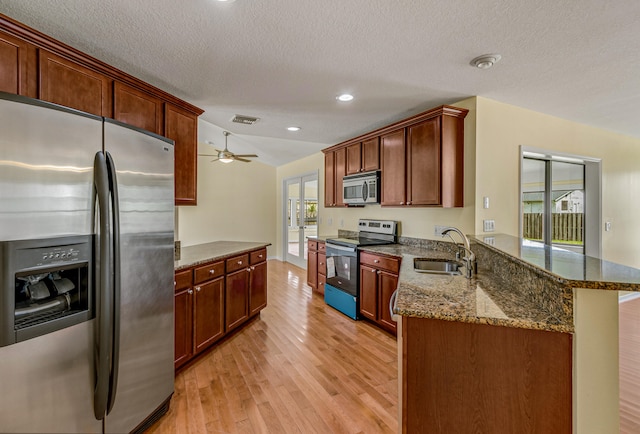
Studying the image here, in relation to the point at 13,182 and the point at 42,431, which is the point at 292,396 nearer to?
the point at 42,431

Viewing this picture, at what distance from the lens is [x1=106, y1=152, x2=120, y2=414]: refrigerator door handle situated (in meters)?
1.47

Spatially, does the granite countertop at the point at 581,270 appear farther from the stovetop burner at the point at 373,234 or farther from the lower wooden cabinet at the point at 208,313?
the lower wooden cabinet at the point at 208,313

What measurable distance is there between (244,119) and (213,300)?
209 cm

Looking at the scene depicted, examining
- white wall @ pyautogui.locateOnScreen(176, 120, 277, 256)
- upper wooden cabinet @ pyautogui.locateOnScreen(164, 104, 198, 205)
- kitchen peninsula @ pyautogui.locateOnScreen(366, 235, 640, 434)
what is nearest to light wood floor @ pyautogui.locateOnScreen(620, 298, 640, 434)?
kitchen peninsula @ pyautogui.locateOnScreen(366, 235, 640, 434)

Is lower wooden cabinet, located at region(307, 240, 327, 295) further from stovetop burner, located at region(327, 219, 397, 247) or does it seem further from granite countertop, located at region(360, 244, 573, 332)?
granite countertop, located at region(360, 244, 573, 332)

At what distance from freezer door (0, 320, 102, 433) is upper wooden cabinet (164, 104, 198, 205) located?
1.57 m

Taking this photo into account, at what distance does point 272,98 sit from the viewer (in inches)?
113

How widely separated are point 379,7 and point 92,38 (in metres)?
1.79

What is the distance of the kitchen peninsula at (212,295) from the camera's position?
238cm

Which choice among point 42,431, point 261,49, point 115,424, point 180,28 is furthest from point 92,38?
point 115,424

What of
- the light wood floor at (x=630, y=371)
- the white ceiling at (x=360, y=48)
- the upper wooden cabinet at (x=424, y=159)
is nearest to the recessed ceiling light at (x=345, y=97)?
the white ceiling at (x=360, y=48)

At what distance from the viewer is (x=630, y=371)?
2.55 metres

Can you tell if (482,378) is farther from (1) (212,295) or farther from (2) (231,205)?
(2) (231,205)

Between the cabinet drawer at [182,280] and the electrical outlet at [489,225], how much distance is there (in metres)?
2.82
